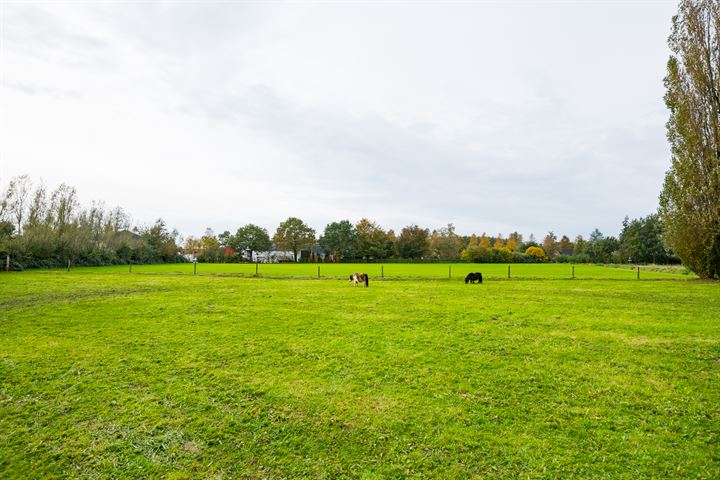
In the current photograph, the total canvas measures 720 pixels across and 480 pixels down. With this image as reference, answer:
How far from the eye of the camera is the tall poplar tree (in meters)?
26.4

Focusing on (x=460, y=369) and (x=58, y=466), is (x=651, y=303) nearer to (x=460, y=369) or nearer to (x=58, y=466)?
(x=460, y=369)

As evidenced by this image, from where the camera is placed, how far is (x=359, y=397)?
20.8ft

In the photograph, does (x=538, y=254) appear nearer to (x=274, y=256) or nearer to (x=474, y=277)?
(x=274, y=256)

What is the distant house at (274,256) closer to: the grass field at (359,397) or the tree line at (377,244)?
the tree line at (377,244)

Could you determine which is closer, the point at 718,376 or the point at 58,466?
the point at 58,466

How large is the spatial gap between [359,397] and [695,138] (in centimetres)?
3398

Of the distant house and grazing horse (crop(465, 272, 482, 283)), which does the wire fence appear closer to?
grazing horse (crop(465, 272, 482, 283))

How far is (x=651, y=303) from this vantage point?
54.2ft

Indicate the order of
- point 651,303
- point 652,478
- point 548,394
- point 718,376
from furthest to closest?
point 651,303 → point 718,376 → point 548,394 → point 652,478

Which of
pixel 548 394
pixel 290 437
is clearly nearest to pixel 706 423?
pixel 548 394

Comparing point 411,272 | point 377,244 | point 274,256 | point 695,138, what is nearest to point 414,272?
point 411,272

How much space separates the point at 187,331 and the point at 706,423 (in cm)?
1177

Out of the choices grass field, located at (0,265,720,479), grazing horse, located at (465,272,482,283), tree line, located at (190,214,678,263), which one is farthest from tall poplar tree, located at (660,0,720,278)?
tree line, located at (190,214,678,263)

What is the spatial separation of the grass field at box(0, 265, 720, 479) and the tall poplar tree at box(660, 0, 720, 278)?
70.7 feet
